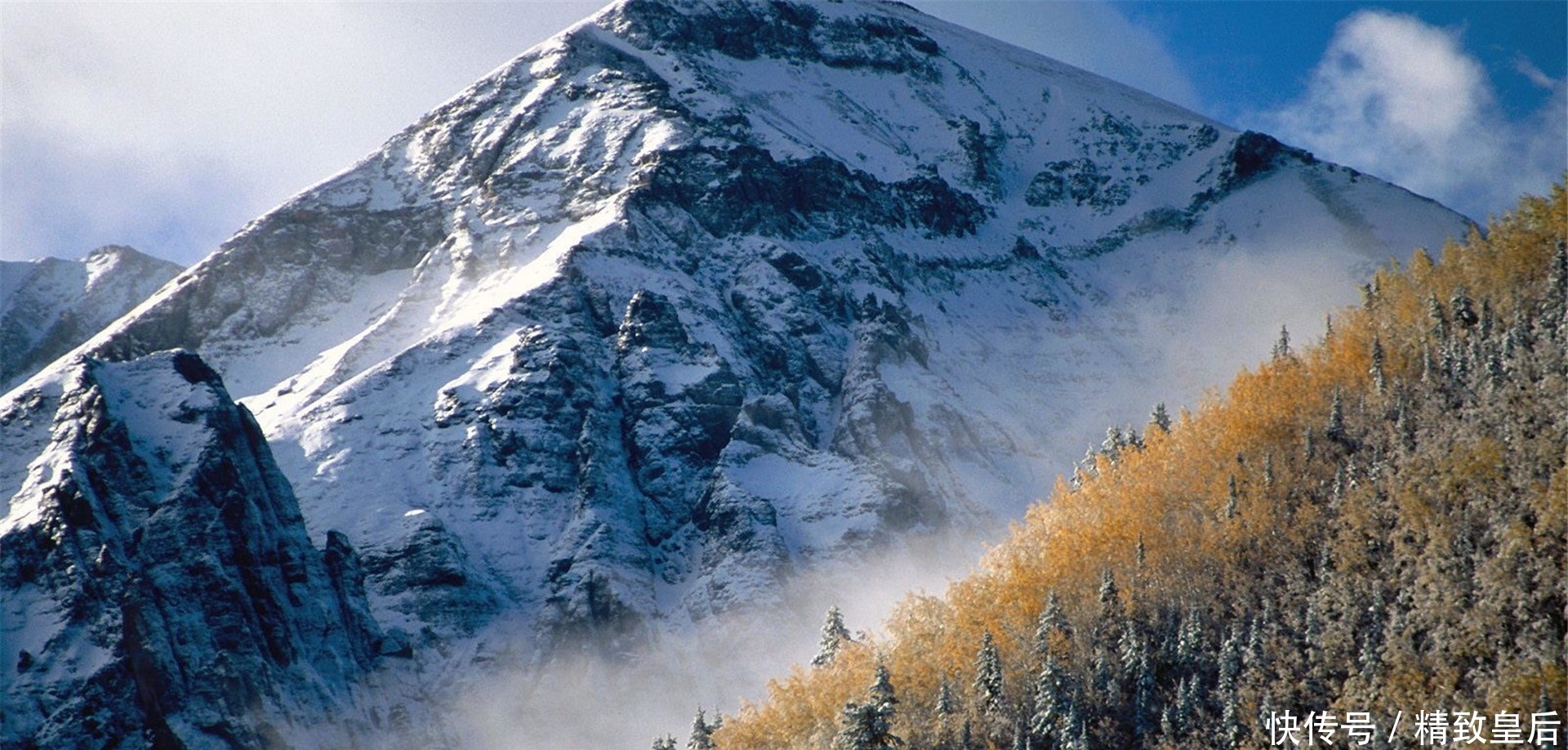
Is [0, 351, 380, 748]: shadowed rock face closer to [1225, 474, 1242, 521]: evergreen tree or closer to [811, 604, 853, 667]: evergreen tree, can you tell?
[811, 604, 853, 667]: evergreen tree

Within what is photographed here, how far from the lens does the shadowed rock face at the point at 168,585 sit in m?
144

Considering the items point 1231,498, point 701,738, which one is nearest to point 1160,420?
point 1231,498

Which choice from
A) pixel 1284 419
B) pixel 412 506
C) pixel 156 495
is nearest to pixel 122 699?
pixel 156 495

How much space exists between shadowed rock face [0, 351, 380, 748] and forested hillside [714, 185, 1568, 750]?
2642 inches

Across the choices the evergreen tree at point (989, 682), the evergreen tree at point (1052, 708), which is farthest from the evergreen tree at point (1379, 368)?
the evergreen tree at point (989, 682)

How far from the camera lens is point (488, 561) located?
19438cm

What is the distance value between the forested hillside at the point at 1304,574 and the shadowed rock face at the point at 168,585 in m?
67.1

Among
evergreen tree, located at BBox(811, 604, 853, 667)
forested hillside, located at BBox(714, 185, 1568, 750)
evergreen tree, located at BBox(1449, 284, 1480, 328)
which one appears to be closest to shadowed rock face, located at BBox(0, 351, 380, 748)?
forested hillside, located at BBox(714, 185, 1568, 750)

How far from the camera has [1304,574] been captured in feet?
317

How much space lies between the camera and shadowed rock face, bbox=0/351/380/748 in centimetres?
14438

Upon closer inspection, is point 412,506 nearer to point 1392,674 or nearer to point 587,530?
point 587,530

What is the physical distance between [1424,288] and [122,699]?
126m

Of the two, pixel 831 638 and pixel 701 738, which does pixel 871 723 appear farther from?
pixel 831 638

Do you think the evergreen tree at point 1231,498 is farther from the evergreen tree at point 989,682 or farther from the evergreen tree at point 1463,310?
the evergreen tree at point 1463,310
